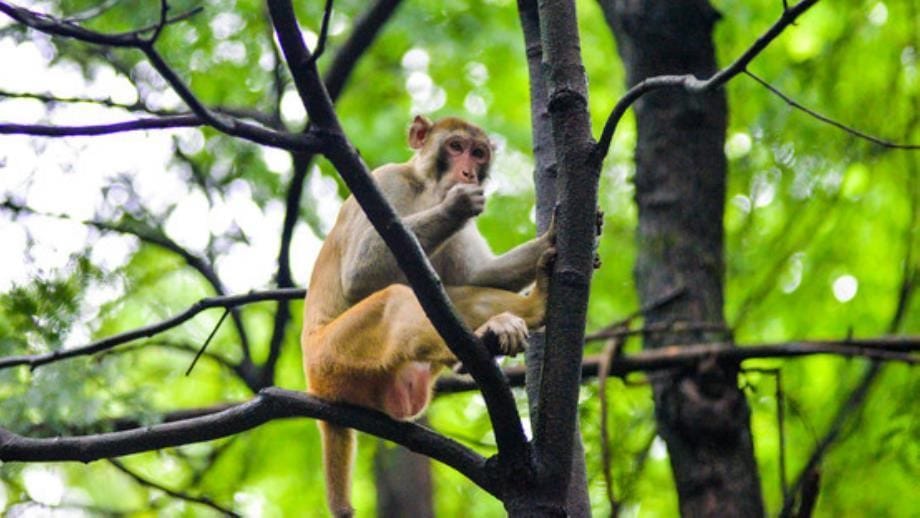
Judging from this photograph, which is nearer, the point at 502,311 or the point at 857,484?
the point at 502,311

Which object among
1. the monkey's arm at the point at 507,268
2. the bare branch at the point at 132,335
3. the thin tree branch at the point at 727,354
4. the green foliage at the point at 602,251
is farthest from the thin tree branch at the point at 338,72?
the bare branch at the point at 132,335

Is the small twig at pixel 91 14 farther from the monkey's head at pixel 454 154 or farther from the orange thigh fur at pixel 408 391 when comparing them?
the orange thigh fur at pixel 408 391

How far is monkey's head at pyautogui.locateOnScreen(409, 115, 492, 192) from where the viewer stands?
658 centimetres

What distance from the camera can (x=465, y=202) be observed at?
17.7 feet

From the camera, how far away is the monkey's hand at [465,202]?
212 inches

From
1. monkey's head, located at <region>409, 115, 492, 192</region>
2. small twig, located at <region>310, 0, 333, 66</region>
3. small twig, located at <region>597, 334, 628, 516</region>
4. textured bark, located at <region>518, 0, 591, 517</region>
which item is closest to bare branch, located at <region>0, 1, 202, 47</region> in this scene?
small twig, located at <region>310, 0, 333, 66</region>

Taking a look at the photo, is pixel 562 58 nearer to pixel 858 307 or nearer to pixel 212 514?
pixel 858 307

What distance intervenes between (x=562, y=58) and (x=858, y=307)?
671 cm

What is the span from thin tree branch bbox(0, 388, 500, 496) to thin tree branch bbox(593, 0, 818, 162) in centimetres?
131

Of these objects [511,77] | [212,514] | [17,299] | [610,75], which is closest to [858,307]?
[610,75]

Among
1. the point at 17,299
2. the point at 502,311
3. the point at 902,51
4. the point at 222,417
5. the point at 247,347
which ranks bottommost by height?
the point at 222,417

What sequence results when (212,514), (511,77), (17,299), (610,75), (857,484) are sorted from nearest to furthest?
(17,299), (857,484), (212,514), (610,75), (511,77)

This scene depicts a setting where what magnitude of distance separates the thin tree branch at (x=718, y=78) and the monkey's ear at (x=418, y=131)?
3.15 metres

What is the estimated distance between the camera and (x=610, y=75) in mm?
12625
